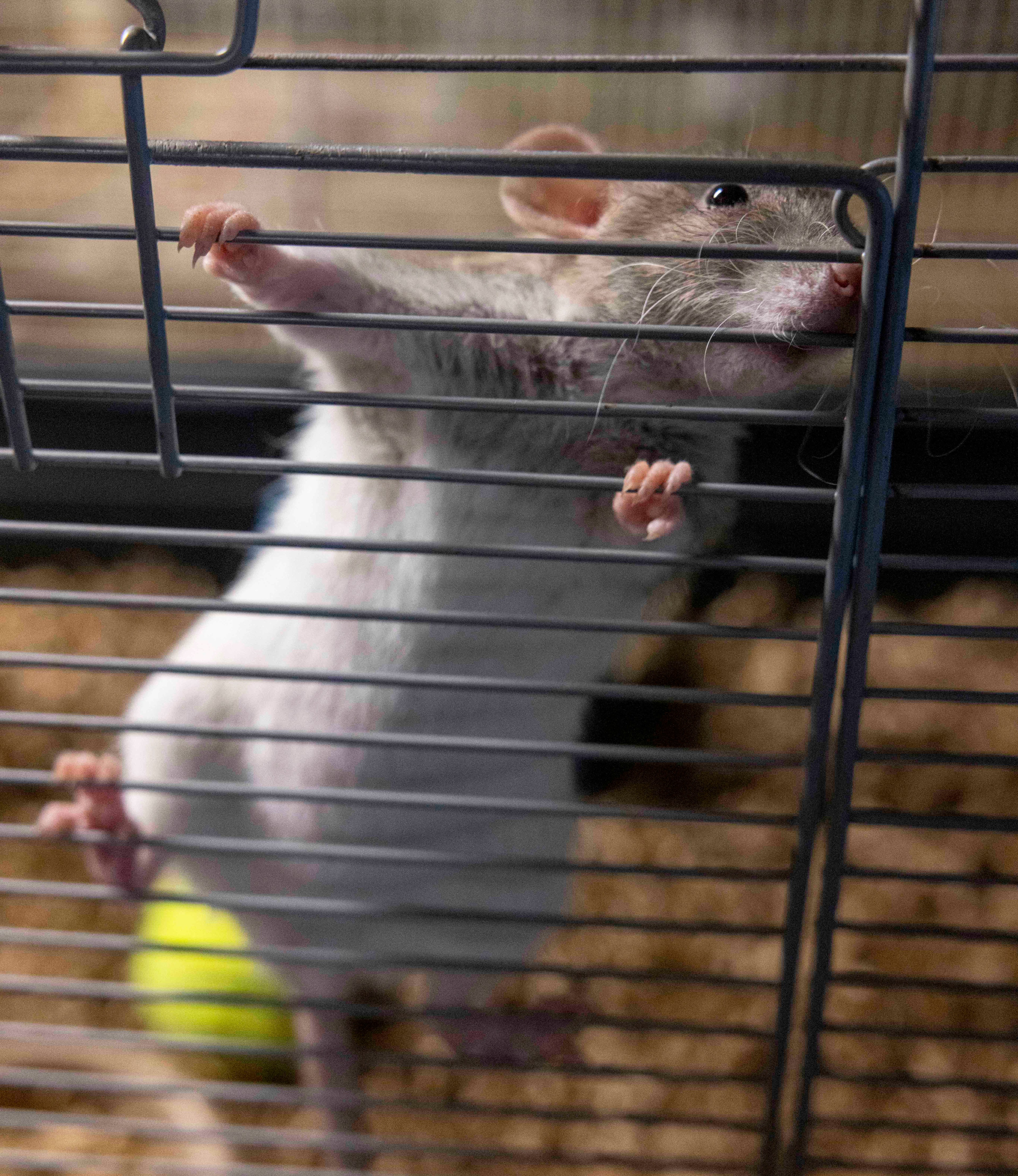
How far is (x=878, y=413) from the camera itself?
24.2 inches

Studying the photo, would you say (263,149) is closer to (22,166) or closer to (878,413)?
(878,413)

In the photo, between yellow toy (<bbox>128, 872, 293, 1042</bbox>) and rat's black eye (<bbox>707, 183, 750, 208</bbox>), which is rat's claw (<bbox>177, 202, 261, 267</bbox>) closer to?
rat's black eye (<bbox>707, 183, 750, 208</bbox>)

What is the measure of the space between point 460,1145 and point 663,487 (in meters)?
0.64

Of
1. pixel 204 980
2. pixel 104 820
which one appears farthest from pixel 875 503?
pixel 204 980

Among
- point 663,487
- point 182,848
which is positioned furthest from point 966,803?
Answer: point 182,848

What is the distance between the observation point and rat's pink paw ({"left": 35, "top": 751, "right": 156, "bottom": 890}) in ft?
3.78

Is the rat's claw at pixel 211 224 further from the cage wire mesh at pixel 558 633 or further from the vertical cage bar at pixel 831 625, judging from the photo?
the vertical cage bar at pixel 831 625

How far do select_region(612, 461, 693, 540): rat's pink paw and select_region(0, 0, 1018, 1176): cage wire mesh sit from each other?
0.10 feet

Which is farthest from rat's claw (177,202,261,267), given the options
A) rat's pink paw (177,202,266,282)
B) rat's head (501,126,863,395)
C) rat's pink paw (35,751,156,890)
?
rat's pink paw (35,751,156,890)

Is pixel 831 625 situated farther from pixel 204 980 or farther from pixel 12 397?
pixel 204 980

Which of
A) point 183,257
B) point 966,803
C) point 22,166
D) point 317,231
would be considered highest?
point 22,166

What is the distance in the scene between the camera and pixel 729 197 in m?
0.88

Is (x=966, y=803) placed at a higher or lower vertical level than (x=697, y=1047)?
higher

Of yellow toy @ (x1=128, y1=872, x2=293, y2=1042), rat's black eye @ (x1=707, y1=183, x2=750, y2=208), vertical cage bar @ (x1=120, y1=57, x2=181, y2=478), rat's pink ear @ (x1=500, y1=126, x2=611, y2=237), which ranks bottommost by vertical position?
yellow toy @ (x1=128, y1=872, x2=293, y2=1042)
